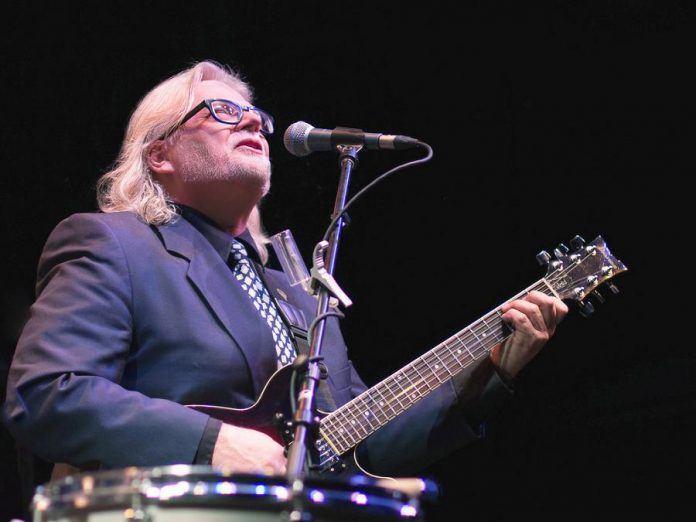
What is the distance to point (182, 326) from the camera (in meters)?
2.68

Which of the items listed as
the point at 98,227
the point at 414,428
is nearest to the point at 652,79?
the point at 414,428

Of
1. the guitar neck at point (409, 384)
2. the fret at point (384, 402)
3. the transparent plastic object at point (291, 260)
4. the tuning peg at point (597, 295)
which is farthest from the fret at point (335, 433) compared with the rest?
the tuning peg at point (597, 295)

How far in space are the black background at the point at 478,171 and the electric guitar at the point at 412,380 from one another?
3.69 ft

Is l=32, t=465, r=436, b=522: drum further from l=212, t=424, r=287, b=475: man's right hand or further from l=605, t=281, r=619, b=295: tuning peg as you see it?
l=605, t=281, r=619, b=295: tuning peg

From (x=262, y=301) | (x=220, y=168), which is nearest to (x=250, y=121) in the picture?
(x=220, y=168)

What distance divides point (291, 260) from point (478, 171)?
86.1 inches

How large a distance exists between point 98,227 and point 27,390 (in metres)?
0.63

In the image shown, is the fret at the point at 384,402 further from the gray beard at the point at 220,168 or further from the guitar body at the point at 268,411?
the gray beard at the point at 220,168

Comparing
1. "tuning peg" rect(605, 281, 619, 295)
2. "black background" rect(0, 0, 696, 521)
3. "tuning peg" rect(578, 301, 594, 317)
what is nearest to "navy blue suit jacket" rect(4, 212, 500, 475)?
"tuning peg" rect(578, 301, 594, 317)

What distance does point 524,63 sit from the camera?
4.14 m

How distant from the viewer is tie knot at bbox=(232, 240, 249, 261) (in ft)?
10.4

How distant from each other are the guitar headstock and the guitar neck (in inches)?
1.9

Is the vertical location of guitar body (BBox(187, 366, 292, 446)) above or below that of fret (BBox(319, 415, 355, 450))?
above

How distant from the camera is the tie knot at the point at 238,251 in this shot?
10.4ft
